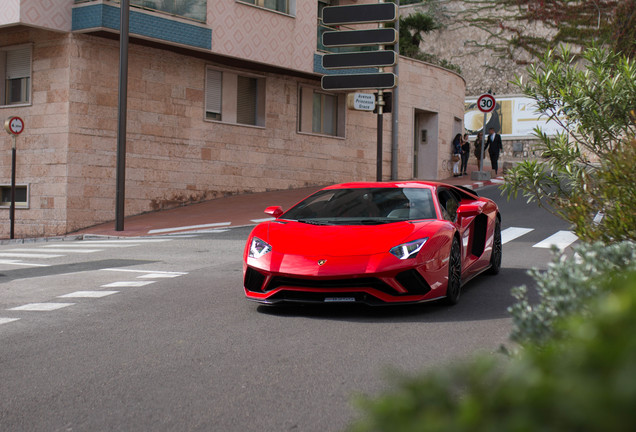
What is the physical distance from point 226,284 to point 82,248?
6330 millimetres

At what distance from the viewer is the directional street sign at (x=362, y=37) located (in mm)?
18344

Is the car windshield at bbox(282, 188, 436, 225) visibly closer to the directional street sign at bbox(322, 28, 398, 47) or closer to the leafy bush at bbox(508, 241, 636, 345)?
the leafy bush at bbox(508, 241, 636, 345)

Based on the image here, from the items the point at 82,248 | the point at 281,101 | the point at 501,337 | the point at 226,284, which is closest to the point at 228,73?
the point at 281,101

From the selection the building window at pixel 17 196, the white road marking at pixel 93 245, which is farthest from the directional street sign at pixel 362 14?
the building window at pixel 17 196

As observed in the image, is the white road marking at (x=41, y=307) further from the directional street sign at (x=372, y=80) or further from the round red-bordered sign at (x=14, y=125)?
the round red-bordered sign at (x=14, y=125)

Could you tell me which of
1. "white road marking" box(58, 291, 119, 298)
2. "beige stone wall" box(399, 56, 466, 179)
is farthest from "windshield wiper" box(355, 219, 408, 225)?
"beige stone wall" box(399, 56, 466, 179)

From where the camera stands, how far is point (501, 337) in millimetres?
6121

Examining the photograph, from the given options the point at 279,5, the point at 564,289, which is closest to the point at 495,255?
the point at 564,289

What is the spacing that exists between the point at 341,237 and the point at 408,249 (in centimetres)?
61

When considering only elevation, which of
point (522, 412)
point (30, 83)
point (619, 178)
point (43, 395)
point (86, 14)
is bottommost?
point (43, 395)

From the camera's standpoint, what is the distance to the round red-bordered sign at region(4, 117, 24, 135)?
1969cm

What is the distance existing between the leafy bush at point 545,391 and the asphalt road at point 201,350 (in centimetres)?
20

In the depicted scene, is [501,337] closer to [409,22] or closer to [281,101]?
[281,101]

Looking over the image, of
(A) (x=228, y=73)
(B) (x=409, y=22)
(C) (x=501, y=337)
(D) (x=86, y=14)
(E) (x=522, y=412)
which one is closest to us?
(E) (x=522, y=412)
